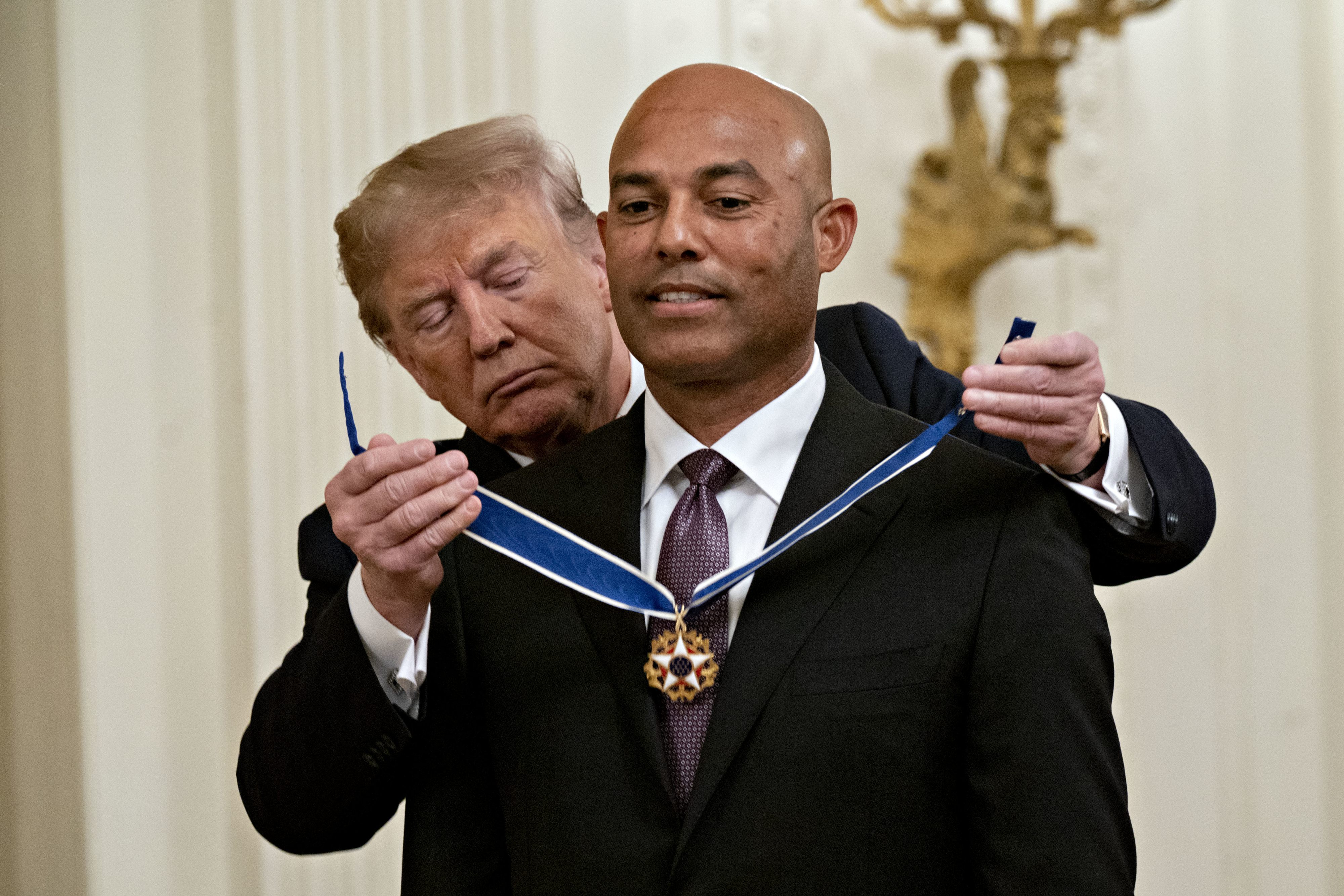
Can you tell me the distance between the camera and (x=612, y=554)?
154 cm

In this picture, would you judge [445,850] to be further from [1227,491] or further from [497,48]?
[1227,491]

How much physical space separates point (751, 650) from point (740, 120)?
1.77 feet

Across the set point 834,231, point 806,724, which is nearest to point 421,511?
point 806,724

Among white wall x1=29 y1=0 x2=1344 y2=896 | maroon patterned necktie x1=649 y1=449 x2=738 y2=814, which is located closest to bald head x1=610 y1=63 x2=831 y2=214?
maroon patterned necktie x1=649 y1=449 x2=738 y2=814

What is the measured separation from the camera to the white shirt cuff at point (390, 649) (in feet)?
4.95

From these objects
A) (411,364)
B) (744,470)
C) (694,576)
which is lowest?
(694,576)

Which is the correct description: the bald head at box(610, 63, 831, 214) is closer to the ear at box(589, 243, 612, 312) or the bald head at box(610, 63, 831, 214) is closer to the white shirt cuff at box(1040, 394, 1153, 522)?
the white shirt cuff at box(1040, 394, 1153, 522)

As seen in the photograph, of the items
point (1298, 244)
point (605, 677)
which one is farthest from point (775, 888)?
point (1298, 244)

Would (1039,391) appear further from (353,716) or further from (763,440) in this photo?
(353,716)

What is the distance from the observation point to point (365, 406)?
324 cm

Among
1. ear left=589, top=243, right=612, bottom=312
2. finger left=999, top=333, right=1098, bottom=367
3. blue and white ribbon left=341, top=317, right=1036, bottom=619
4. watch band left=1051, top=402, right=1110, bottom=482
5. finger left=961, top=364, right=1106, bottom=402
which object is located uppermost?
ear left=589, top=243, right=612, bottom=312

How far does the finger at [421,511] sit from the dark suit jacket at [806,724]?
0.54 ft

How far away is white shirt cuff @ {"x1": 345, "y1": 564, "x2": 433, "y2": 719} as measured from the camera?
1508mm

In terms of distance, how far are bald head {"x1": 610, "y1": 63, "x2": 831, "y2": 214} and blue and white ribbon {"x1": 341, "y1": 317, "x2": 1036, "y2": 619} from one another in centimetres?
27
